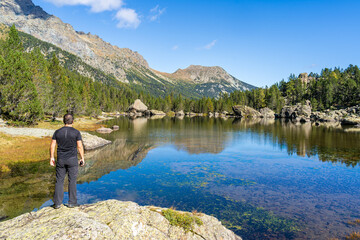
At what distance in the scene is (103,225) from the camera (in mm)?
7301

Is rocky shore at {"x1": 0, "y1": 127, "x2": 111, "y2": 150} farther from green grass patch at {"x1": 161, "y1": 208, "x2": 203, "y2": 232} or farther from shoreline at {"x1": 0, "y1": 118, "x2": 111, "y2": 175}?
green grass patch at {"x1": 161, "y1": 208, "x2": 203, "y2": 232}

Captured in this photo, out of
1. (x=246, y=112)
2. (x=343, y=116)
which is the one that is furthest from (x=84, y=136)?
(x=246, y=112)

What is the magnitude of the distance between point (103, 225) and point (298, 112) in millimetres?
166805

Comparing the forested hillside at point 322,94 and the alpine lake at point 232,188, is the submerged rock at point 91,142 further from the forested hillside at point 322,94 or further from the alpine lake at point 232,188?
the forested hillside at point 322,94

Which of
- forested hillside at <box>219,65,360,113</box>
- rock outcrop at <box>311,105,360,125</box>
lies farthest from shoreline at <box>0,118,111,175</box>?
forested hillside at <box>219,65,360,113</box>

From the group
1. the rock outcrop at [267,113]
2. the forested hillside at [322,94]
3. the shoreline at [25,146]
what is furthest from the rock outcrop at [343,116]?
the shoreline at [25,146]

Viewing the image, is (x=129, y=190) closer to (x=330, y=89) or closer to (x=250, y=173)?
(x=250, y=173)

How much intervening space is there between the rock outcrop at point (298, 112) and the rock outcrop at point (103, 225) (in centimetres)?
14767

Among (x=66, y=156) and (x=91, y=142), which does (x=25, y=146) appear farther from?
(x=66, y=156)

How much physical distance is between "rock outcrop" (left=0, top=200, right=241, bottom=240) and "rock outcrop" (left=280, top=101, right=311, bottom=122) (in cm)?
14767

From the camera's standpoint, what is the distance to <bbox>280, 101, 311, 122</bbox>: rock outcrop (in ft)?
467

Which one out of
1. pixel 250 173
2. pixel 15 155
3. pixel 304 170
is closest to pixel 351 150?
pixel 304 170

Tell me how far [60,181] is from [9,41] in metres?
65.5

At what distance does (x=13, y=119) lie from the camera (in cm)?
4862
